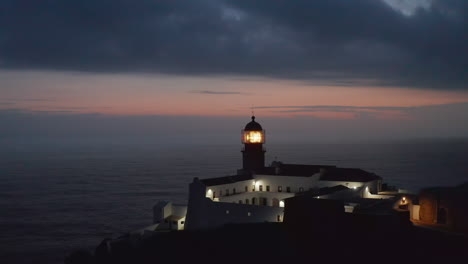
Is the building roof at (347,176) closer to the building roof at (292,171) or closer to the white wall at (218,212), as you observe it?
the building roof at (292,171)

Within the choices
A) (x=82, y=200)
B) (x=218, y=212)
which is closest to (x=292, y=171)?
(x=218, y=212)

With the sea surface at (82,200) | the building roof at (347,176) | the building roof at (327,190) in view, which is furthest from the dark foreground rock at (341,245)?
the sea surface at (82,200)

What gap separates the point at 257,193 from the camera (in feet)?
124

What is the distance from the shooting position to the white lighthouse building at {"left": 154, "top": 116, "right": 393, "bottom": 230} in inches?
1227

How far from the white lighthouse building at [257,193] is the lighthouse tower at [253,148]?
43.7 inches

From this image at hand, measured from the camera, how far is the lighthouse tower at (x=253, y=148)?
42.5m

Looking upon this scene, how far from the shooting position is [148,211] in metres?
53.7

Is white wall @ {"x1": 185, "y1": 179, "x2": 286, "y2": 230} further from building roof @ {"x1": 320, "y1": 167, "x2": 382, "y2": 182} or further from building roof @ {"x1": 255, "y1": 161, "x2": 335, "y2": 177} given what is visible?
→ building roof @ {"x1": 320, "y1": 167, "x2": 382, "y2": 182}

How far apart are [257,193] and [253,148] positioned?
609cm

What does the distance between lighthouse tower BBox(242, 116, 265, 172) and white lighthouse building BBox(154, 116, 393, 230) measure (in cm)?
111

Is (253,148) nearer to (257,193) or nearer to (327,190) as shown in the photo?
(257,193)

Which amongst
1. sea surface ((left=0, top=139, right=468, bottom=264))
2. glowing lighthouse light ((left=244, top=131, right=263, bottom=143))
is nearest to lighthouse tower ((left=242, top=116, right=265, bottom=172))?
glowing lighthouse light ((left=244, top=131, right=263, bottom=143))

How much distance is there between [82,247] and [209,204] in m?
14.0

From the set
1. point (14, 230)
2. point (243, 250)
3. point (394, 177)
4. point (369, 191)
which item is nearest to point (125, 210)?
point (14, 230)
